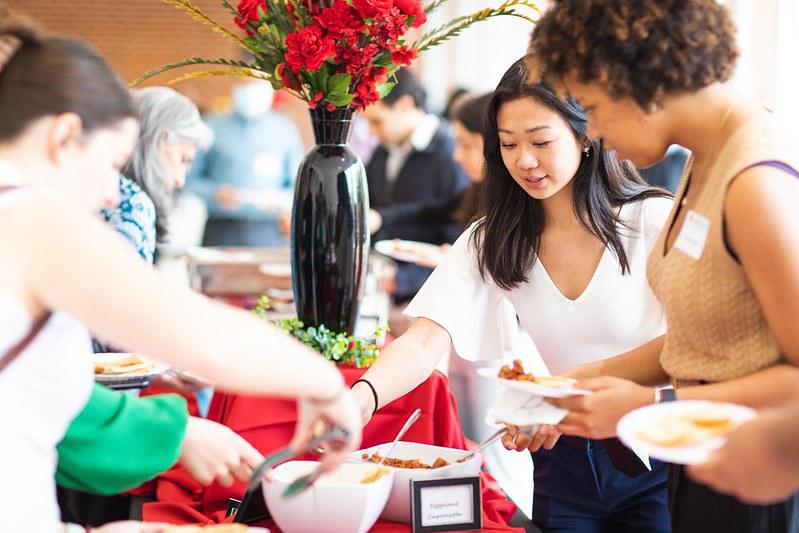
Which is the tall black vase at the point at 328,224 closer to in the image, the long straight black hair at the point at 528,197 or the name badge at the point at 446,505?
the long straight black hair at the point at 528,197

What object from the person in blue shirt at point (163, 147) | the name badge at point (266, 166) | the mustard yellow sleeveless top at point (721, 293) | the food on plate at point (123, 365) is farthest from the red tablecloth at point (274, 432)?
the name badge at point (266, 166)

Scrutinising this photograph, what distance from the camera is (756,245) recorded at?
116cm

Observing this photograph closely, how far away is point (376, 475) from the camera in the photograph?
5.02 ft

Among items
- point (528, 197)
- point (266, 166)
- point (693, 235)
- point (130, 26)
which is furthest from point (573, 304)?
point (130, 26)

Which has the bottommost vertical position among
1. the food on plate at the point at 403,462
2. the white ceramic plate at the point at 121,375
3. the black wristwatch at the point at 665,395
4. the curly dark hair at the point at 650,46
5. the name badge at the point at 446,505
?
the name badge at the point at 446,505

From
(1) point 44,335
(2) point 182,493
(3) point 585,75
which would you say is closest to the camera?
(1) point 44,335

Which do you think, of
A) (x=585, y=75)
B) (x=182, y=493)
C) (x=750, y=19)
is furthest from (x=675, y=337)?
(x=750, y=19)

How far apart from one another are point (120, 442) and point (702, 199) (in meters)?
0.85

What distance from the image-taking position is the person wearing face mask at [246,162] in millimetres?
5602

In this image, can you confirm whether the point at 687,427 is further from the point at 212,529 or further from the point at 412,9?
the point at 412,9

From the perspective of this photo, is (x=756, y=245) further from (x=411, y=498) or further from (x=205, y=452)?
(x=205, y=452)

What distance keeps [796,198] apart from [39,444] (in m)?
0.92

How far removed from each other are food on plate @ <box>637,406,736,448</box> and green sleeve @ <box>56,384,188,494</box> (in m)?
0.63

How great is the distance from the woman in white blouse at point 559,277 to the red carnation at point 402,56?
25cm
